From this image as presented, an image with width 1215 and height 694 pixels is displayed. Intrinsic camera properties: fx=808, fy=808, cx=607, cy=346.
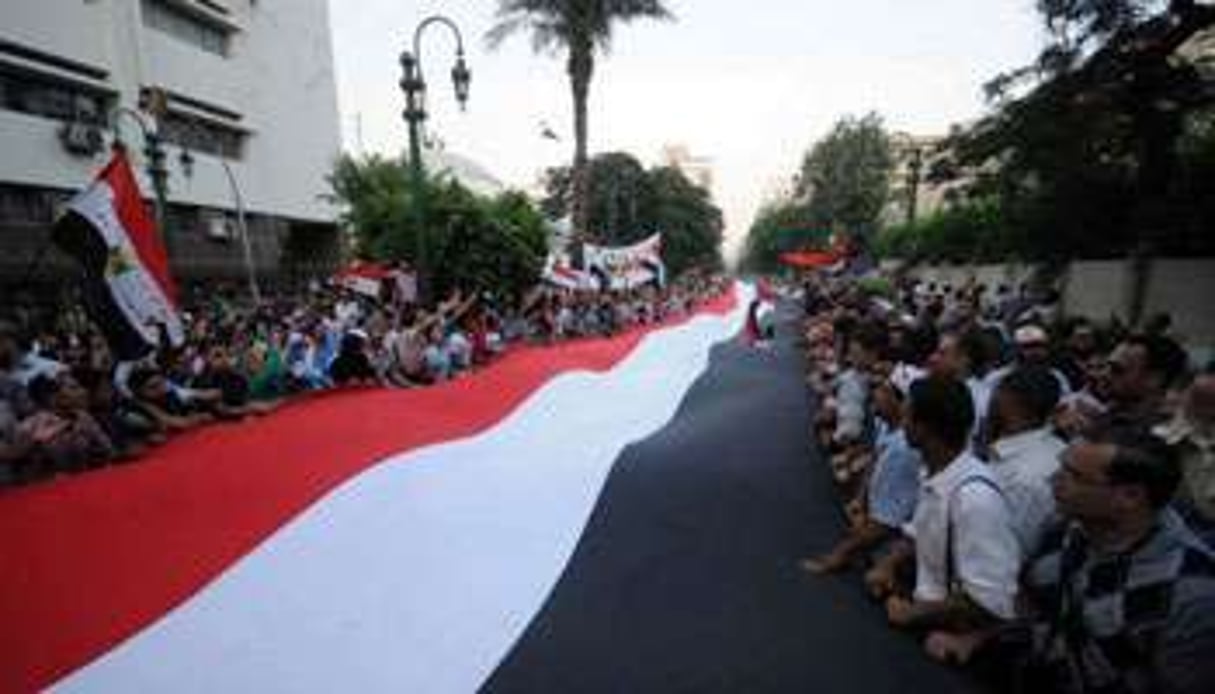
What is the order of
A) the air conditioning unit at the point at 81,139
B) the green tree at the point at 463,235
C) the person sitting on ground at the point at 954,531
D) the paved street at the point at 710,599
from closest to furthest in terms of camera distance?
the person sitting on ground at the point at 954,531
the paved street at the point at 710,599
the green tree at the point at 463,235
the air conditioning unit at the point at 81,139

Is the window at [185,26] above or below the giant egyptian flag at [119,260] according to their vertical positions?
above

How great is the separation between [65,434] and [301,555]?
110 inches

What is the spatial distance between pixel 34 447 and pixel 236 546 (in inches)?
97.8

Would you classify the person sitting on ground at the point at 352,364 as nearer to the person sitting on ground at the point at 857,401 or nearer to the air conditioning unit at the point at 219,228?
the person sitting on ground at the point at 857,401

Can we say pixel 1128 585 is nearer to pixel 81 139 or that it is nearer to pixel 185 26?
pixel 81 139

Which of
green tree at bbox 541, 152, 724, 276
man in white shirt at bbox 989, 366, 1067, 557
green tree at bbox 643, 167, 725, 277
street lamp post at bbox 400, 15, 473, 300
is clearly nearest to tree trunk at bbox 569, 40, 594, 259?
street lamp post at bbox 400, 15, 473, 300

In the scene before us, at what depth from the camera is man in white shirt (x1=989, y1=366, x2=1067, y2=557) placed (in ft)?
9.50

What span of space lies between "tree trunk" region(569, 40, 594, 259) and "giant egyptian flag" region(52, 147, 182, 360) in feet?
53.2

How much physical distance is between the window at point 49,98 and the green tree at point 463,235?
10131mm

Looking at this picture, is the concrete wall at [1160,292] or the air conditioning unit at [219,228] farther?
the air conditioning unit at [219,228]

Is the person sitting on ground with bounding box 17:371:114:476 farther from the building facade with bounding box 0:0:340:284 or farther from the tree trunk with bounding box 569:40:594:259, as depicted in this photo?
the tree trunk with bounding box 569:40:594:259

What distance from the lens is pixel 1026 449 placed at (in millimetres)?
3078

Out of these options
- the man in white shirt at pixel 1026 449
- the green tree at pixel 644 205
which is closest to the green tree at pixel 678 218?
the green tree at pixel 644 205

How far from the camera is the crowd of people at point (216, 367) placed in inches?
219
